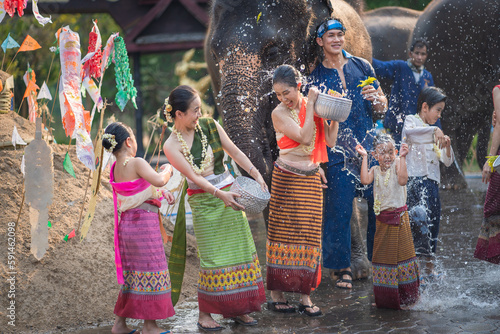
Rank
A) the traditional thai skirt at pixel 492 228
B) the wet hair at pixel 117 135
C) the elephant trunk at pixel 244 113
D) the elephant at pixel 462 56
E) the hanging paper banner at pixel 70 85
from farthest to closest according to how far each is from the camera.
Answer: the elephant at pixel 462 56 < the elephant trunk at pixel 244 113 < the hanging paper banner at pixel 70 85 < the traditional thai skirt at pixel 492 228 < the wet hair at pixel 117 135

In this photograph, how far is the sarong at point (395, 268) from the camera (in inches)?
176

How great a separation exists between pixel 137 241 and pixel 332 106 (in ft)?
4.83

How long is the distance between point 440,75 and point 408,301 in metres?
5.98

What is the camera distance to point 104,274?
5039 mm

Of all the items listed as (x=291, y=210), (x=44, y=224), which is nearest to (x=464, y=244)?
(x=291, y=210)

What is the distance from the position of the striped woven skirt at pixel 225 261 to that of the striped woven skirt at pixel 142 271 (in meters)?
0.25

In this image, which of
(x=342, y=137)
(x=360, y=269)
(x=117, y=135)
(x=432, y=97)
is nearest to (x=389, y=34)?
(x=432, y=97)

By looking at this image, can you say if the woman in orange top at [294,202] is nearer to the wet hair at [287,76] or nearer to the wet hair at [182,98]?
the wet hair at [287,76]

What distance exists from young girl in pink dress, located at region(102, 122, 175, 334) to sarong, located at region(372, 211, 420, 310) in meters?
1.40

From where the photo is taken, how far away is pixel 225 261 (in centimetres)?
421

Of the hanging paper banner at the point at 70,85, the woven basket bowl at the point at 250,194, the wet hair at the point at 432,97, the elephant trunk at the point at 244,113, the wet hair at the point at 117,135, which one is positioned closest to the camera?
the woven basket bowl at the point at 250,194

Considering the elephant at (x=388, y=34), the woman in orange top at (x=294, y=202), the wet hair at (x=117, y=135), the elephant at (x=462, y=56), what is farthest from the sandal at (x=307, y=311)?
the elephant at (x=388, y=34)

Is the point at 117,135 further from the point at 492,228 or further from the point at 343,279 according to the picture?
the point at 492,228

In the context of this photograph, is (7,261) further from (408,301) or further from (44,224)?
(408,301)
